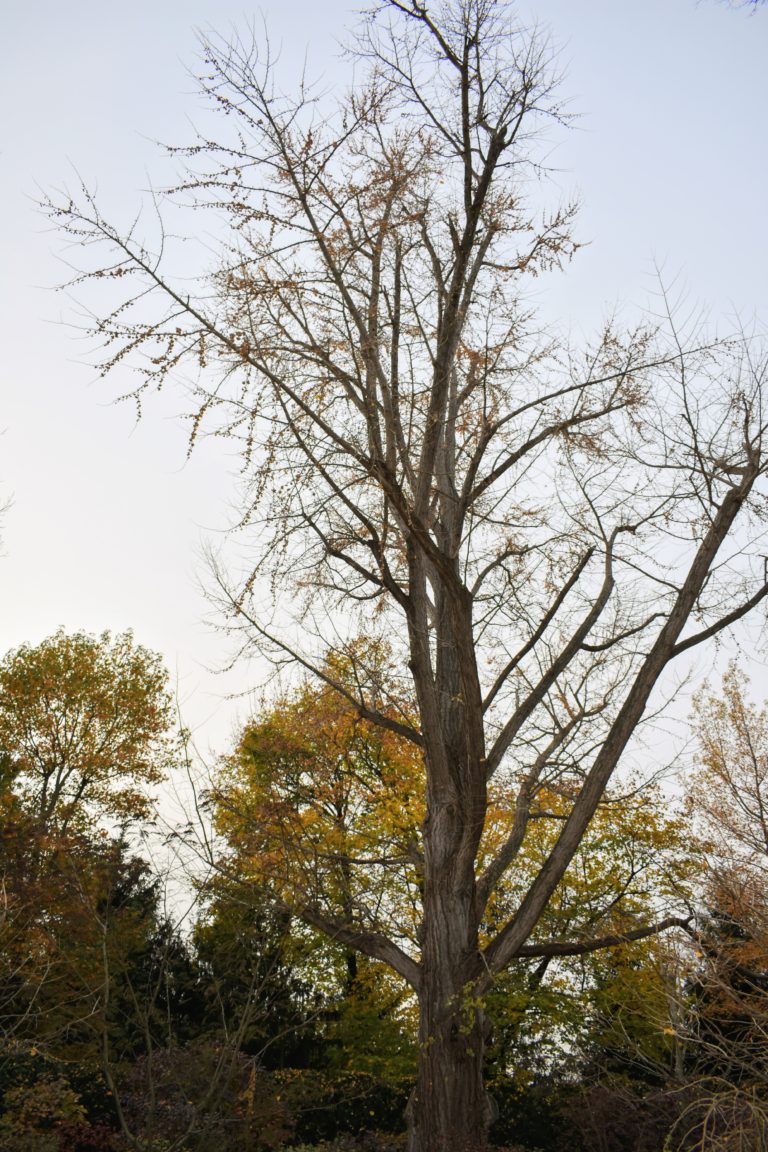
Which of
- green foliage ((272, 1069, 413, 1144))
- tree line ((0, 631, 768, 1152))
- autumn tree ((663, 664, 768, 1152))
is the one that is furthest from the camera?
green foliage ((272, 1069, 413, 1144))

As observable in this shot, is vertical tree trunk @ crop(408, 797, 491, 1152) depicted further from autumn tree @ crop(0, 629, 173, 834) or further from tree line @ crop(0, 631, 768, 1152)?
autumn tree @ crop(0, 629, 173, 834)

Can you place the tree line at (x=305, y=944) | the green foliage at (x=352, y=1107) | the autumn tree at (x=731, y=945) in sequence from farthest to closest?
1. the green foliage at (x=352, y=1107)
2. the tree line at (x=305, y=944)
3. the autumn tree at (x=731, y=945)

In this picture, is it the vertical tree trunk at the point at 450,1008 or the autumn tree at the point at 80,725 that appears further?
the autumn tree at the point at 80,725

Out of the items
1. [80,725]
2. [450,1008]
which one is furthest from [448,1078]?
[80,725]

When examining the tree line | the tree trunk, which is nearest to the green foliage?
the tree line

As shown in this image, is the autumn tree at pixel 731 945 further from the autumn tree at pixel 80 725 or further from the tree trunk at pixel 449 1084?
the autumn tree at pixel 80 725

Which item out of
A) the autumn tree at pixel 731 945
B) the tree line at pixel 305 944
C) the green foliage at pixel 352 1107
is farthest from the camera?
the green foliage at pixel 352 1107

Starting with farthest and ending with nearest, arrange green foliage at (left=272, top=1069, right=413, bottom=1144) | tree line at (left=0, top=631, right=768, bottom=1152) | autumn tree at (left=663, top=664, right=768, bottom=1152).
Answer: green foliage at (left=272, top=1069, right=413, bottom=1144)
tree line at (left=0, top=631, right=768, bottom=1152)
autumn tree at (left=663, top=664, right=768, bottom=1152)

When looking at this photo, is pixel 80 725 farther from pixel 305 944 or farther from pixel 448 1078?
pixel 448 1078

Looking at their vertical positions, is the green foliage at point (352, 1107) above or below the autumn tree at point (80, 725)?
below

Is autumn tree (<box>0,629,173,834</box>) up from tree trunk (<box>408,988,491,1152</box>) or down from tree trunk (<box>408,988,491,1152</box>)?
up

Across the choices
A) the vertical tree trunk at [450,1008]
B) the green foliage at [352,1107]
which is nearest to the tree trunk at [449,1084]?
the vertical tree trunk at [450,1008]

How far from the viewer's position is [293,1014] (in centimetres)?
1578

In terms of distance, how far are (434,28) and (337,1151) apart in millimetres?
12119
